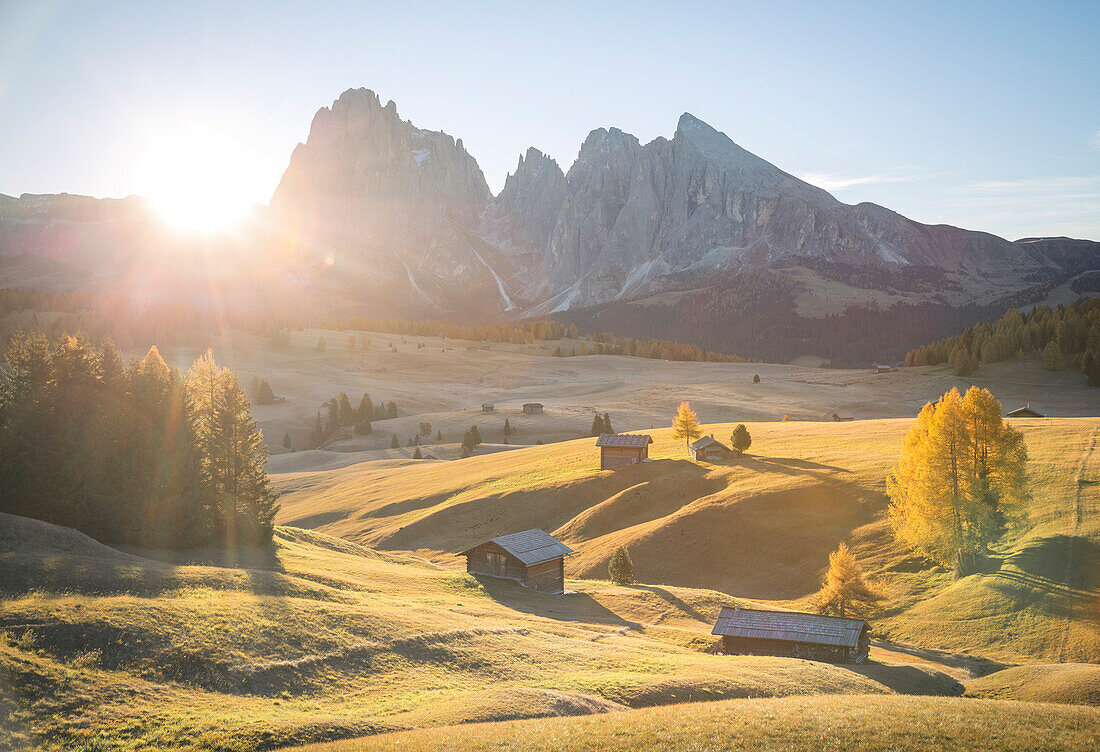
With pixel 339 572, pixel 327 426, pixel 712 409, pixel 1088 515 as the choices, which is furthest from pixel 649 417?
pixel 339 572

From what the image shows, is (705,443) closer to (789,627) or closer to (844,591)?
(844,591)

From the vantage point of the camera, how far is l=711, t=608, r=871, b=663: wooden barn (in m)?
36.0

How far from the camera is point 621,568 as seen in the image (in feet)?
167

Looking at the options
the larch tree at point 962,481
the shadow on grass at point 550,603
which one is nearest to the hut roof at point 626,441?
the shadow on grass at point 550,603

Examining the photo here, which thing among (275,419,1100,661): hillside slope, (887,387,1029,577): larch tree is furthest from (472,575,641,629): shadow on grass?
(887,387,1029,577): larch tree

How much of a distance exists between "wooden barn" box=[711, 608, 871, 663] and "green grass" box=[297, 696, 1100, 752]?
50.1 feet

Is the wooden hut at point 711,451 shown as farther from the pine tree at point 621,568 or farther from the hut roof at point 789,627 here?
the hut roof at point 789,627

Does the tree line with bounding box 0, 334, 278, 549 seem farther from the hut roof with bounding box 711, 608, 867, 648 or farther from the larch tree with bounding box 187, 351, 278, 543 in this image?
the hut roof with bounding box 711, 608, 867, 648

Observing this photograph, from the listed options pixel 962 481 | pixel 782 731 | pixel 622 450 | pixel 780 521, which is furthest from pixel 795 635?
pixel 622 450

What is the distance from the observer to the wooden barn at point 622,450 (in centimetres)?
7344

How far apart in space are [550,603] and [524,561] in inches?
135

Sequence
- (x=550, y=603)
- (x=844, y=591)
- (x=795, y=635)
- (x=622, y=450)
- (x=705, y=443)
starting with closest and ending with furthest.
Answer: (x=795, y=635)
(x=844, y=591)
(x=550, y=603)
(x=705, y=443)
(x=622, y=450)

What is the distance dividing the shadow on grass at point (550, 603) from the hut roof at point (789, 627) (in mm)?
5379

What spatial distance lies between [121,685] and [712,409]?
11664 centimetres
